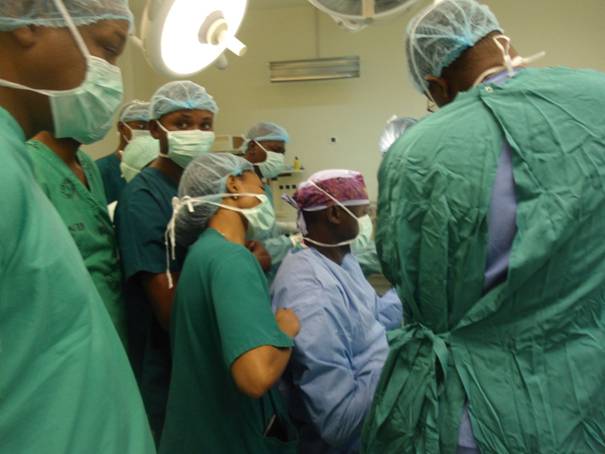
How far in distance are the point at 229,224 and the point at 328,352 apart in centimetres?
44

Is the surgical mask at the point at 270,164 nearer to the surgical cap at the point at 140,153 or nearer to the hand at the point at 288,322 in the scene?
the surgical cap at the point at 140,153

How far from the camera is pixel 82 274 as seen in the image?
70 centimetres

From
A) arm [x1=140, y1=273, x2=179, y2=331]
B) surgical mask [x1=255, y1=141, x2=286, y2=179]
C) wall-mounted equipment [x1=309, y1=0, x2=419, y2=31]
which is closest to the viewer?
wall-mounted equipment [x1=309, y1=0, x2=419, y2=31]

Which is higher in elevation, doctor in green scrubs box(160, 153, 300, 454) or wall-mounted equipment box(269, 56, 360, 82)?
wall-mounted equipment box(269, 56, 360, 82)

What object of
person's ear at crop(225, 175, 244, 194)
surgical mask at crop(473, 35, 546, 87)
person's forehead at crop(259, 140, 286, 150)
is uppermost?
surgical mask at crop(473, 35, 546, 87)

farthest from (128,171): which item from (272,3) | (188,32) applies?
(272,3)

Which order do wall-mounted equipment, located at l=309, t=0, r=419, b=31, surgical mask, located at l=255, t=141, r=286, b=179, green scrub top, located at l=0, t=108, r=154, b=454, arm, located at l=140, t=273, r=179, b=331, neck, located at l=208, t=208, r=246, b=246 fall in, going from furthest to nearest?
surgical mask, located at l=255, t=141, r=286, b=179, arm, located at l=140, t=273, r=179, b=331, neck, located at l=208, t=208, r=246, b=246, wall-mounted equipment, located at l=309, t=0, r=419, b=31, green scrub top, located at l=0, t=108, r=154, b=454

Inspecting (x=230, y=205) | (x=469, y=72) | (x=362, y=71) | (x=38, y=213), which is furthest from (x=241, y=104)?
(x=38, y=213)

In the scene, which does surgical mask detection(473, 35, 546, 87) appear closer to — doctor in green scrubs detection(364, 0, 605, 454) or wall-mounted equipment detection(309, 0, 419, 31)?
doctor in green scrubs detection(364, 0, 605, 454)

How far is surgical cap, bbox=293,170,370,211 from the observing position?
1646 millimetres

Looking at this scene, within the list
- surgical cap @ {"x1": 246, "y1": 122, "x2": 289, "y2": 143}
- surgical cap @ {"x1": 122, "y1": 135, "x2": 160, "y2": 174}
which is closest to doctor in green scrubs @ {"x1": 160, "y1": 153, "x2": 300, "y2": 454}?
surgical cap @ {"x1": 122, "y1": 135, "x2": 160, "y2": 174}

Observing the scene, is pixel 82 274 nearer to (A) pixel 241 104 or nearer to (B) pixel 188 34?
(B) pixel 188 34

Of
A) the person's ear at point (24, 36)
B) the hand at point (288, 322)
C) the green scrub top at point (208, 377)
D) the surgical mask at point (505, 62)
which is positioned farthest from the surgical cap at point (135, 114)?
the surgical mask at point (505, 62)

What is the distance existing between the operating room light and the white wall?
330 centimetres
